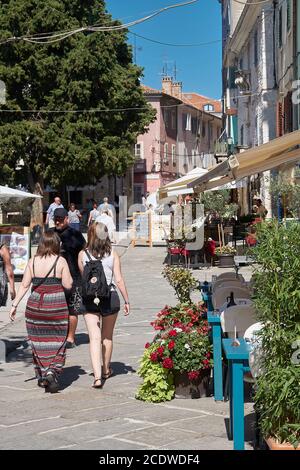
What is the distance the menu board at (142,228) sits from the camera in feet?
96.6

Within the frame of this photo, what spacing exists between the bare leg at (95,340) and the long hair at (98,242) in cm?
61

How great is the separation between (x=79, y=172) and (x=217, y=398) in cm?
3136

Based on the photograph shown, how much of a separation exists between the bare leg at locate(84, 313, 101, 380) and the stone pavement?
0.74 feet

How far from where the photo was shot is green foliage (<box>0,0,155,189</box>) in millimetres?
36938

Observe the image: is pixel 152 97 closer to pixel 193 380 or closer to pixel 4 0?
pixel 4 0

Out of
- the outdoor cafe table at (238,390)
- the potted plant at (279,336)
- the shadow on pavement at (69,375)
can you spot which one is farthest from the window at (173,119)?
the potted plant at (279,336)

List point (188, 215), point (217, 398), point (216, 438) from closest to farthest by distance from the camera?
point (216, 438)
point (217, 398)
point (188, 215)

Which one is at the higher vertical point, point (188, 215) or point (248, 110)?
point (248, 110)

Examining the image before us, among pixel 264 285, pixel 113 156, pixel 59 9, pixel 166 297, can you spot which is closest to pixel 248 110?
pixel 113 156

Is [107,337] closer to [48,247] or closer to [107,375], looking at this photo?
[107,375]

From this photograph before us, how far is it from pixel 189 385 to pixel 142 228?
892 inches

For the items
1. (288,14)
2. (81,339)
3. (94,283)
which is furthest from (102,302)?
(288,14)

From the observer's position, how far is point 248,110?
111 feet

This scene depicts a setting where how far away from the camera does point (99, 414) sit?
22.6 feet
